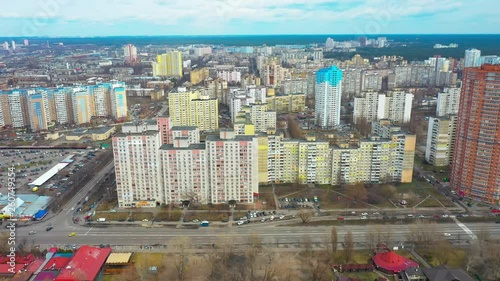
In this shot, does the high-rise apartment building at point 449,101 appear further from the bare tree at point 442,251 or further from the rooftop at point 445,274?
the rooftop at point 445,274

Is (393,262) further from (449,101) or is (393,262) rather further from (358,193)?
(449,101)

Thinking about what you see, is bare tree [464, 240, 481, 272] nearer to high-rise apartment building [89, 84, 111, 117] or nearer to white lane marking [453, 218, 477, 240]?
white lane marking [453, 218, 477, 240]

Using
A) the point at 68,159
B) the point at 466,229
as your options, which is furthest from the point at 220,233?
the point at 68,159

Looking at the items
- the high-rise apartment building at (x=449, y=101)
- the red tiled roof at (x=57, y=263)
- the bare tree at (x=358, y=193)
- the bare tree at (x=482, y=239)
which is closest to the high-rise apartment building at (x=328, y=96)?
the high-rise apartment building at (x=449, y=101)

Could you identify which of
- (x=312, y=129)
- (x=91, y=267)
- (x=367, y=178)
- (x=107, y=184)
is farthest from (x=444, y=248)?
(x=312, y=129)

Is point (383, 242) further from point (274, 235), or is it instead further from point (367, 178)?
point (367, 178)

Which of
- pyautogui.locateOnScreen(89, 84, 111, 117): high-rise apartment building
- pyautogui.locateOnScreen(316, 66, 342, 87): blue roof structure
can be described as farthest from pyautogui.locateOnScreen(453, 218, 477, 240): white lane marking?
pyautogui.locateOnScreen(89, 84, 111, 117): high-rise apartment building
